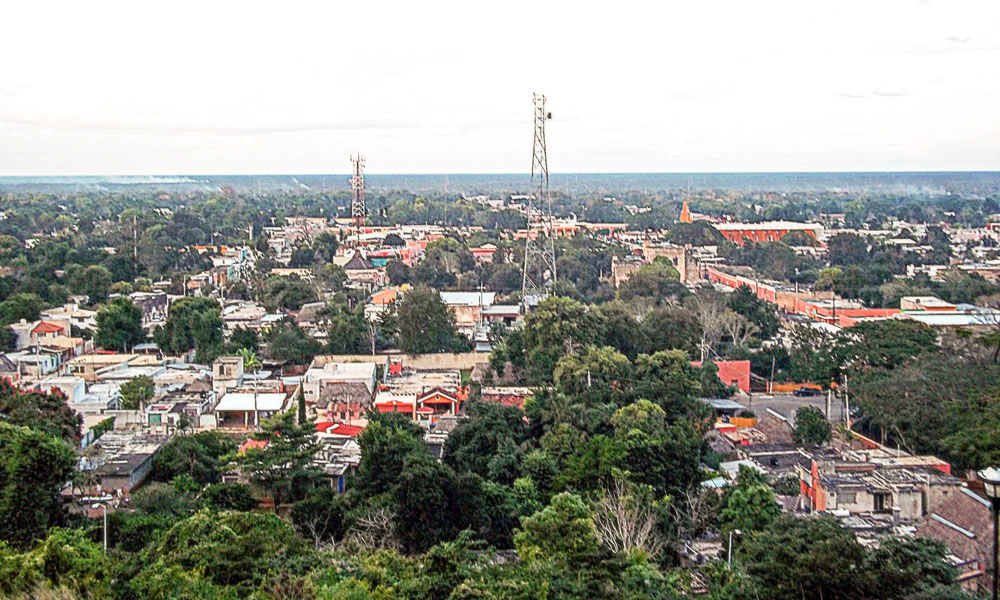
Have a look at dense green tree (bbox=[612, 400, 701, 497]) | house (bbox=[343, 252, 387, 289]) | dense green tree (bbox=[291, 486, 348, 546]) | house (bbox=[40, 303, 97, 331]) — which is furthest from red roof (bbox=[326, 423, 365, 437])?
house (bbox=[343, 252, 387, 289])

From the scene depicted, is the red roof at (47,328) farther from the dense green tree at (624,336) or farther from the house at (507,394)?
the dense green tree at (624,336)

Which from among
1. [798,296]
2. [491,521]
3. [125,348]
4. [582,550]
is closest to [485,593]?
[582,550]

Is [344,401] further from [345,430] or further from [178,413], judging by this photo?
[178,413]

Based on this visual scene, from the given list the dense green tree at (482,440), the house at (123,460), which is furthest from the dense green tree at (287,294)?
the dense green tree at (482,440)

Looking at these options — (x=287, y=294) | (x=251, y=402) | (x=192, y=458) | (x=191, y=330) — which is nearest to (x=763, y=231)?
(x=287, y=294)

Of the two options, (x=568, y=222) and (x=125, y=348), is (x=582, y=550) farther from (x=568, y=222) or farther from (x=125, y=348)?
(x=568, y=222)

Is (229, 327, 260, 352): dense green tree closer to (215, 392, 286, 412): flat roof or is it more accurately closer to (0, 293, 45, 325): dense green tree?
(215, 392, 286, 412): flat roof

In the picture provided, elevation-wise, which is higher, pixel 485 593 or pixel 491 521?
pixel 485 593
